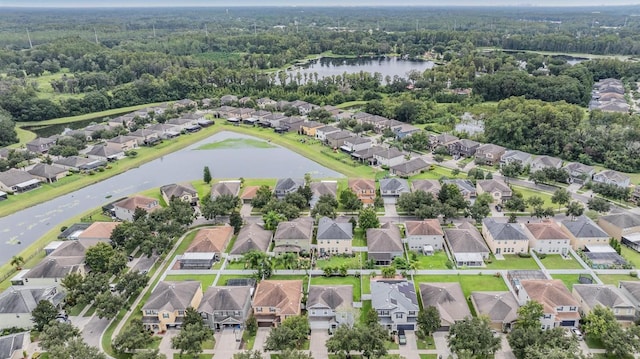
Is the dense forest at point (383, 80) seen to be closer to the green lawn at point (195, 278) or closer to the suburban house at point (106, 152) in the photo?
the suburban house at point (106, 152)

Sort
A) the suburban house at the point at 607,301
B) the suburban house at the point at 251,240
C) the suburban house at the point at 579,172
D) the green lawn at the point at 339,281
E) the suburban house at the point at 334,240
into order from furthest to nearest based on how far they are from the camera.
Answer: the suburban house at the point at 579,172
the suburban house at the point at 334,240
the suburban house at the point at 251,240
the green lawn at the point at 339,281
the suburban house at the point at 607,301

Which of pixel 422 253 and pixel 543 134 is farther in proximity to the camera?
pixel 543 134

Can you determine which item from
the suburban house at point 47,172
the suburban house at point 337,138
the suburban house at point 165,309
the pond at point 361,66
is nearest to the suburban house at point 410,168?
the suburban house at point 337,138

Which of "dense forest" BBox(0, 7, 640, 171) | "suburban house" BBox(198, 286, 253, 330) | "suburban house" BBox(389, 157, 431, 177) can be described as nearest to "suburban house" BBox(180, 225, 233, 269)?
"suburban house" BBox(198, 286, 253, 330)

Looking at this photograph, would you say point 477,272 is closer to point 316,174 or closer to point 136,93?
point 316,174

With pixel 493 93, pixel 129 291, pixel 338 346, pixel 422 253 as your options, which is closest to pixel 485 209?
pixel 422 253

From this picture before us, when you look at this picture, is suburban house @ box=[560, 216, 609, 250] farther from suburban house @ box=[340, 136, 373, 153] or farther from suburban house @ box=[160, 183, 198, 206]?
suburban house @ box=[160, 183, 198, 206]
